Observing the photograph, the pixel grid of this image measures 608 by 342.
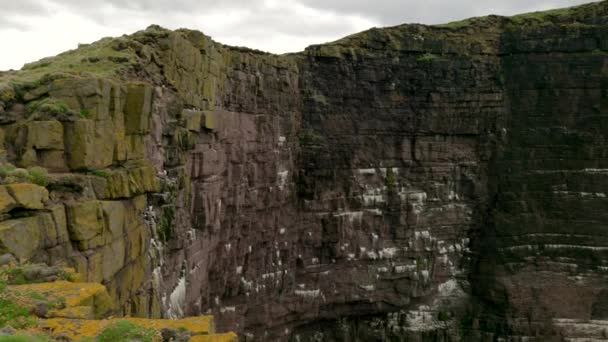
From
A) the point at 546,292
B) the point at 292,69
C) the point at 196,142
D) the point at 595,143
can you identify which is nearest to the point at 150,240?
the point at 196,142

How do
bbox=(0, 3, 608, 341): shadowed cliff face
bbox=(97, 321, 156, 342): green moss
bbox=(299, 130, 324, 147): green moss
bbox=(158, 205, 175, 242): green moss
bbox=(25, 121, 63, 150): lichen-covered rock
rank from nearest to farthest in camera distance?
bbox=(97, 321, 156, 342): green moss
bbox=(25, 121, 63, 150): lichen-covered rock
bbox=(158, 205, 175, 242): green moss
bbox=(0, 3, 608, 341): shadowed cliff face
bbox=(299, 130, 324, 147): green moss

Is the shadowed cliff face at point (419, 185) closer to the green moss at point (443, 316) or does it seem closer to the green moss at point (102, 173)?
the green moss at point (443, 316)

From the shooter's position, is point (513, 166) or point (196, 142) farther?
point (513, 166)

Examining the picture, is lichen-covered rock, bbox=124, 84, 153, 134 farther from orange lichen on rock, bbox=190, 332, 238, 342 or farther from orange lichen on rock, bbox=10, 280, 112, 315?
orange lichen on rock, bbox=190, 332, 238, 342

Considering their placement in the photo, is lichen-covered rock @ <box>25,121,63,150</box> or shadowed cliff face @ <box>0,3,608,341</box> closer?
lichen-covered rock @ <box>25,121,63,150</box>

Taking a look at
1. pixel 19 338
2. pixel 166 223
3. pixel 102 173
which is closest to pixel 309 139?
pixel 166 223

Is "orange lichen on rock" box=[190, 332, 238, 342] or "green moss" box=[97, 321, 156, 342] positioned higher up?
"green moss" box=[97, 321, 156, 342]

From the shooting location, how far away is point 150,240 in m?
13.4

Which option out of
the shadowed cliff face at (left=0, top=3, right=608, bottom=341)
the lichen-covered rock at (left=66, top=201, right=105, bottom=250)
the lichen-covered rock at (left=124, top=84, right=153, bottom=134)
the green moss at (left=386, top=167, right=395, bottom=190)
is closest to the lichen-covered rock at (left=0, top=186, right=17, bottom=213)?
the lichen-covered rock at (left=66, top=201, right=105, bottom=250)

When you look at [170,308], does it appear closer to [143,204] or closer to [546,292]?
[143,204]

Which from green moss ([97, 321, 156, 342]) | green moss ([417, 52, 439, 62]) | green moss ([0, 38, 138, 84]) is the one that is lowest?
green moss ([97, 321, 156, 342])

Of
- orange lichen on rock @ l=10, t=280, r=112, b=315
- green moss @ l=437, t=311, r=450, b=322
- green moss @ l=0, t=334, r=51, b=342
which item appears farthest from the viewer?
green moss @ l=437, t=311, r=450, b=322

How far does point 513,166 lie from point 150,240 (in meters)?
23.2

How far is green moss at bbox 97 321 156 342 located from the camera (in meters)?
6.37
